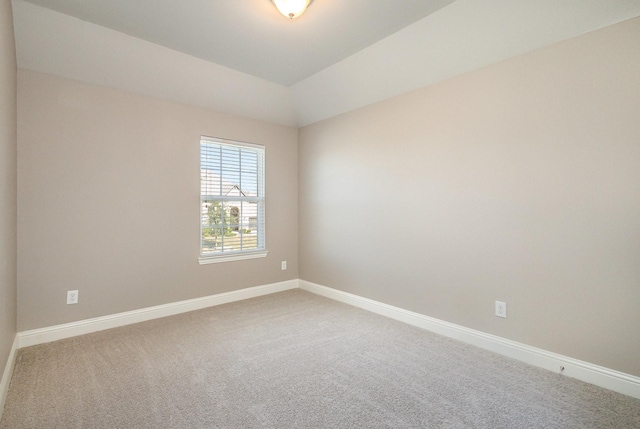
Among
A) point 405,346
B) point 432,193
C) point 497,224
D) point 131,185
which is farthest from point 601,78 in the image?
point 131,185

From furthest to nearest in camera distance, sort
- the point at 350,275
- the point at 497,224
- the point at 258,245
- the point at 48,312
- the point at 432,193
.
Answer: the point at 258,245 → the point at 350,275 → the point at 432,193 → the point at 48,312 → the point at 497,224

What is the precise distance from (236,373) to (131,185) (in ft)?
6.86

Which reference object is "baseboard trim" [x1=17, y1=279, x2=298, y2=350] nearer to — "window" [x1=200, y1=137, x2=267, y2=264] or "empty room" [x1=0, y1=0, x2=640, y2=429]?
"empty room" [x1=0, y1=0, x2=640, y2=429]

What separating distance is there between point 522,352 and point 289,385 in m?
1.73

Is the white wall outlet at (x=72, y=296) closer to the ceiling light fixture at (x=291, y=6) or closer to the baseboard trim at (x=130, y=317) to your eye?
the baseboard trim at (x=130, y=317)

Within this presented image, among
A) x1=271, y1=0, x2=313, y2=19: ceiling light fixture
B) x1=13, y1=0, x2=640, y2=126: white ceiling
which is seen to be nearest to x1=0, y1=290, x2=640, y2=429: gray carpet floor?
x1=13, y1=0, x2=640, y2=126: white ceiling

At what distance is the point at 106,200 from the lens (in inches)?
111

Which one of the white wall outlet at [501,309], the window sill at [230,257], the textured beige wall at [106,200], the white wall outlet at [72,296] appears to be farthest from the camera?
the window sill at [230,257]

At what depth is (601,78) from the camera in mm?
1910

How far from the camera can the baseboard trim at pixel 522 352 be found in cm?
186

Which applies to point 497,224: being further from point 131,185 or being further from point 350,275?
point 131,185

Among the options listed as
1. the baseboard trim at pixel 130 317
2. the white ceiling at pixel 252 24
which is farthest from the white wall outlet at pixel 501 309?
the baseboard trim at pixel 130 317

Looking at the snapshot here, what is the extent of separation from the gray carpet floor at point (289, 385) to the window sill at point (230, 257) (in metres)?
0.85

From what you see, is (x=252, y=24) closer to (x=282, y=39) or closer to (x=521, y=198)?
(x=282, y=39)
